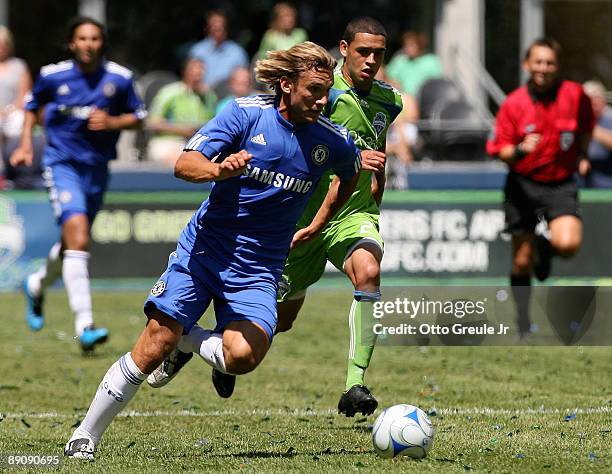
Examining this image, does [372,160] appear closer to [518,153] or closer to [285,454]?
[285,454]

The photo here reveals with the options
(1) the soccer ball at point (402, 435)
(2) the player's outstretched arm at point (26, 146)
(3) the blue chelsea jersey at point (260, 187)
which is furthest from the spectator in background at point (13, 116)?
(1) the soccer ball at point (402, 435)

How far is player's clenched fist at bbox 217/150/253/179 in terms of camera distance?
616cm

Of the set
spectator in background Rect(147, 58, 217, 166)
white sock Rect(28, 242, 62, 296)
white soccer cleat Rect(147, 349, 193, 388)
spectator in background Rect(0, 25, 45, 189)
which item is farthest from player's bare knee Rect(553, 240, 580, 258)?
spectator in background Rect(0, 25, 45, 189)

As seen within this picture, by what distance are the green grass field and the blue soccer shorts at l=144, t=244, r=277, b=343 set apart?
→ 0.70 metres

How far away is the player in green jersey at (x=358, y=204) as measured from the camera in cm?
804

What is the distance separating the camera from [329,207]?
7879 millimetres

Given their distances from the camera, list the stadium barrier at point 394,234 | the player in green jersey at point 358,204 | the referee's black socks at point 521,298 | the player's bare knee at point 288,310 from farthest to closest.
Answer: the stadium barrier at point 394,234, the referee's black socks at point 521,298, the player's bare knee at point 288,310, the player in green jersey at point 358,204

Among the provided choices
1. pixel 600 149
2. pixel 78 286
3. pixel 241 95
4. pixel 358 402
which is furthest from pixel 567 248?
pixel 241 95

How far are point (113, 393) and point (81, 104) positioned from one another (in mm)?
5533

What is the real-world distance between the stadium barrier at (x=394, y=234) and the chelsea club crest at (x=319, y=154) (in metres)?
9.29

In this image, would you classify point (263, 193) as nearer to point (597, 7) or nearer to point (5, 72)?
point (5, 72)

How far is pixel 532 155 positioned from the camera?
12148 mm

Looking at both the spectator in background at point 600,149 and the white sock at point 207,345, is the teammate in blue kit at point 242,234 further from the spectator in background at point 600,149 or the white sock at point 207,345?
the spectator in background at point 600,149

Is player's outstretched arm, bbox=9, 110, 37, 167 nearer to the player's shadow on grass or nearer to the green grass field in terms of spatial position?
the green grass field
